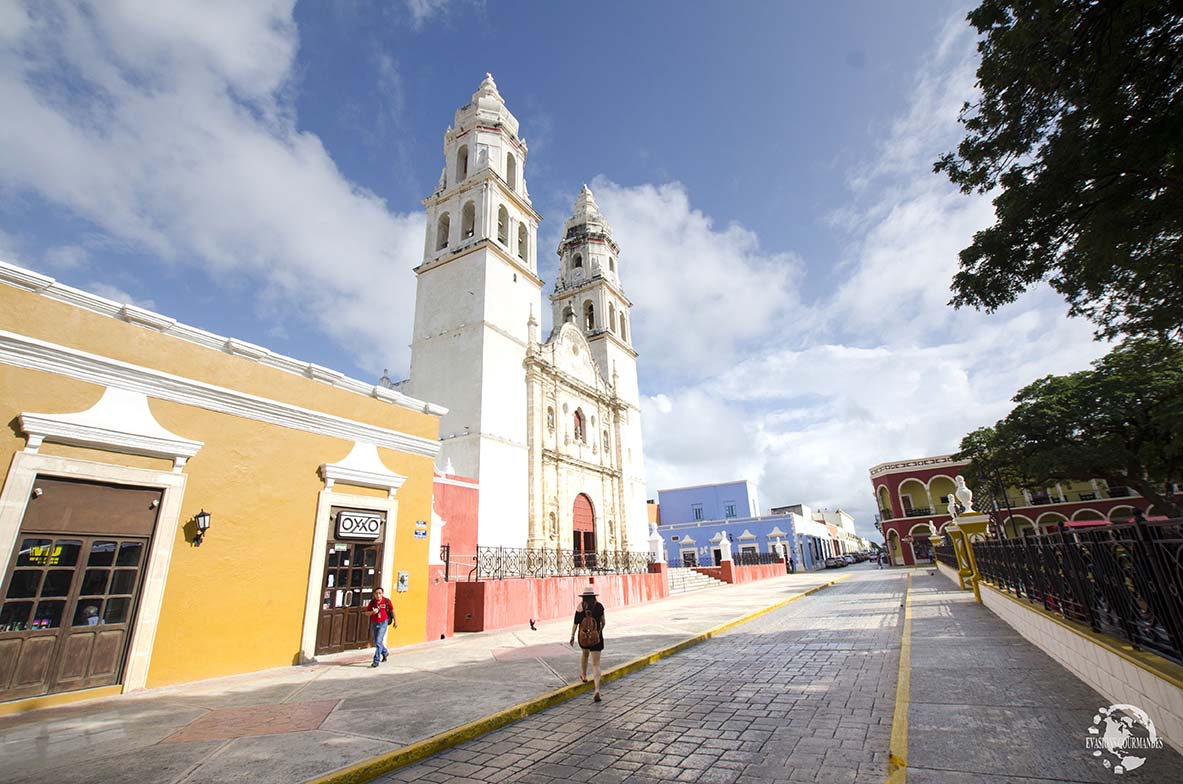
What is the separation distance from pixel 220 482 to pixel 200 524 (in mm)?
671

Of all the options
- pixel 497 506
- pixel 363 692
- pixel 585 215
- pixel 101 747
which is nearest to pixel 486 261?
pixel 497 506

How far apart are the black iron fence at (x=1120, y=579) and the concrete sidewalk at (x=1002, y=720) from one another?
0.69 meters

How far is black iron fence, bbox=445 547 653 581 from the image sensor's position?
15453mm

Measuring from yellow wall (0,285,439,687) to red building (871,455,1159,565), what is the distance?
41185mm

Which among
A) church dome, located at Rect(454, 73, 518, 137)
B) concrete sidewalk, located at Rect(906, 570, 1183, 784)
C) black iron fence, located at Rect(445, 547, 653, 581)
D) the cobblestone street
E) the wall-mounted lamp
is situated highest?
church dome, located at Rect(454, 73, 518, 137)

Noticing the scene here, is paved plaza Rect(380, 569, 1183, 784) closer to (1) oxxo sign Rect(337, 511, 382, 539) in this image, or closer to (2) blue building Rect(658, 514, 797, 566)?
(1) oxxo sign Rect(337, 511, 382, 539)

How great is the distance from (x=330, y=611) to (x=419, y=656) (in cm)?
178

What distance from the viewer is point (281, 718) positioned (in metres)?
5.45

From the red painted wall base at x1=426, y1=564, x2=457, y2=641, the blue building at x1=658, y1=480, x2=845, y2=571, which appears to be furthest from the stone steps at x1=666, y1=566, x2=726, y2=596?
the red painted wall base at x1=426, y1=564, x2=457, y2=641

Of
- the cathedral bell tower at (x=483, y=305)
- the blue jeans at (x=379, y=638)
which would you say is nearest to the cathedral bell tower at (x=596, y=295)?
the cathedral bell tower at (x=483, y=305)

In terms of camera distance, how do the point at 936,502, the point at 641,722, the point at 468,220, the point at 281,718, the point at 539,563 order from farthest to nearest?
the point at 936,502 → the point at 468,220 → the point at 539,563 → the point at 281,718 → the point at 641,722

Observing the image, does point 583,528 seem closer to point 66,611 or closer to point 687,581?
point 687,581

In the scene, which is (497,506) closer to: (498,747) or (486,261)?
(486,261)

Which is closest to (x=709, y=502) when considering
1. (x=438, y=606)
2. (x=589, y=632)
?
(x=438, y=606)
